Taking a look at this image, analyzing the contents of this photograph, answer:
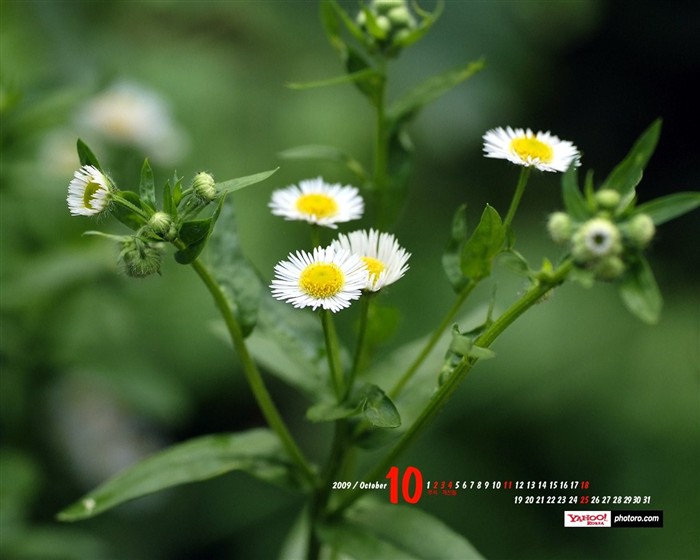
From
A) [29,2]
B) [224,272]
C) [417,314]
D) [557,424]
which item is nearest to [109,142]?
[29,2]

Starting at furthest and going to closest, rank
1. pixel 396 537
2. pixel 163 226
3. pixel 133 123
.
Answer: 1. pixel 133 123
2. pixel 396 537
3. pixel 163 226

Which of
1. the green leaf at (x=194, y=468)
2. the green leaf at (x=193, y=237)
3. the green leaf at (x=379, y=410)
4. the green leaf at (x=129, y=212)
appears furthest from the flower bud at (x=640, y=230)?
the green leaf at (x=194, y=468)

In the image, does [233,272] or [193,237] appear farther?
[233,272]

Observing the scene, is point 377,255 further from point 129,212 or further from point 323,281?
point 129,212

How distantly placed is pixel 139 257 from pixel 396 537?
0.68m

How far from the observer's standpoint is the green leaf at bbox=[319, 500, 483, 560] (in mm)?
1474

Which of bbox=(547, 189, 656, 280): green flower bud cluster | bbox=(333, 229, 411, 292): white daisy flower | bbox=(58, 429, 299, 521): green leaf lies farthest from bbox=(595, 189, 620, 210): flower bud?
bbox=(58, 429, 299, 521): green leaf

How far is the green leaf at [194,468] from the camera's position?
149 cm

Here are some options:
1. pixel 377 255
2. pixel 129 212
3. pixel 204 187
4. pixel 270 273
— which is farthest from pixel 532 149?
pixel 270 273

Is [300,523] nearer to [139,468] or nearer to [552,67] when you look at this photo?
[139,468]

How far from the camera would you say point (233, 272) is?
150 cm

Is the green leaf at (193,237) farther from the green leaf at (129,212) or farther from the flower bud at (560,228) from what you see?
the flower bud at (560,228)

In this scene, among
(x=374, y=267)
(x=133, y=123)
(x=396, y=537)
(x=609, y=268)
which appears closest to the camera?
(x=609, y=268)

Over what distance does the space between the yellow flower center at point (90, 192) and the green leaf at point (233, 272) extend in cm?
29
